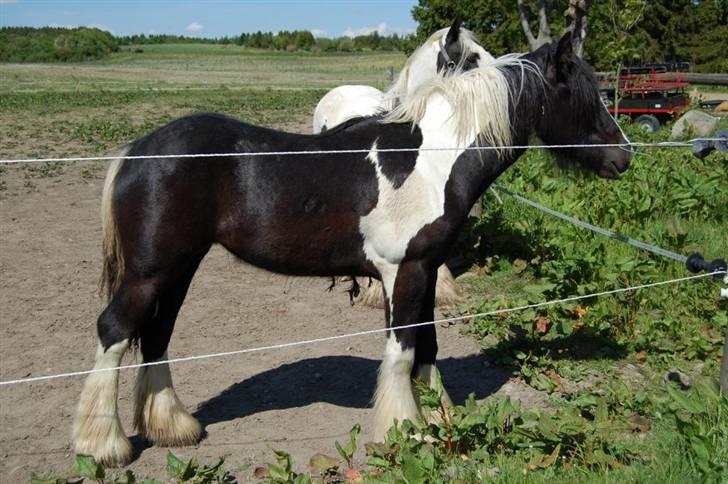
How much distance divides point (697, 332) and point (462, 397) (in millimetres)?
1854

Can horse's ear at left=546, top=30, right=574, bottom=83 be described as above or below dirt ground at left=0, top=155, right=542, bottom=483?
above

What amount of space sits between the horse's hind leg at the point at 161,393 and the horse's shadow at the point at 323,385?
324 mm

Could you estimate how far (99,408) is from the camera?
12.3ft

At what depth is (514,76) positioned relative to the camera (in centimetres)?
400

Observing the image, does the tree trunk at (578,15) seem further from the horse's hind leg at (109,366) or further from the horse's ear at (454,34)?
the horse's hind leg at (109,366)

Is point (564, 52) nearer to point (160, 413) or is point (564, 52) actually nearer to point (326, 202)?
point (326, 202)

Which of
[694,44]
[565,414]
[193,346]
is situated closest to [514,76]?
[565,414]

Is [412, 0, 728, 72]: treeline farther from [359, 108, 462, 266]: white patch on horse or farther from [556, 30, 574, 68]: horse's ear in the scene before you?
[359, 108, 462, 266]: white patch on horse

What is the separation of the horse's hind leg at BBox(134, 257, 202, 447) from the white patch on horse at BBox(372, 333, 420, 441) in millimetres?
1069

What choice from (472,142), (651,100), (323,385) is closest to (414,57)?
(472,142)

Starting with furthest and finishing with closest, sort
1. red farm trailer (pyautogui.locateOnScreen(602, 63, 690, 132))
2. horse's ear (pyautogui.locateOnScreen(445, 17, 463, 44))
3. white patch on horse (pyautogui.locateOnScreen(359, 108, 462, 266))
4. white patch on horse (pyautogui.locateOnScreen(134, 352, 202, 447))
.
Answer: red farm trailer (pyautogui.locateOnScreen(602, 63, 690, 132))
horse's ear (pyautogui.locateOnScreen(445, 17, 463, 44))
white patch on horse (pyautogui.locateOnScreen(134, 352, 202, 447))
white patch on horse (pyautogui.locateOnScreen(359, 108, 462, 266))

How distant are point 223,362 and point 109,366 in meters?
1.56

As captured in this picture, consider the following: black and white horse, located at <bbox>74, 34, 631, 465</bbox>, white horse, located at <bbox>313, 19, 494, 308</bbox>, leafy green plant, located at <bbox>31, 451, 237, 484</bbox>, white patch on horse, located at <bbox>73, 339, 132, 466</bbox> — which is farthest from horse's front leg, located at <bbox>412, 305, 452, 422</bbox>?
white horse, located at <bbox>313, 19, 494, 308</bbox>

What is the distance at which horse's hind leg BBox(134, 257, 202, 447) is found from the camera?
159 inches
